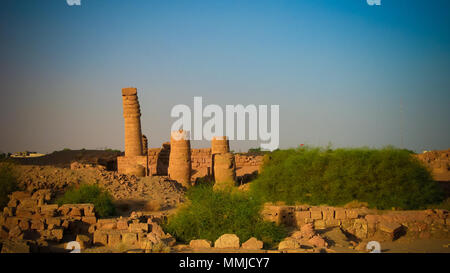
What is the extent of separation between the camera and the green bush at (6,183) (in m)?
16.1

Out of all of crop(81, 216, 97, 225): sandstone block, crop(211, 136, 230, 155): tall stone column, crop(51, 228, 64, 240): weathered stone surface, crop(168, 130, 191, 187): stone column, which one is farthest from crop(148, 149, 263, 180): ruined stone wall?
crop(51, 228, 64, 240): weathered stone surface

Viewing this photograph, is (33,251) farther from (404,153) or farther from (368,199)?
(404,153)

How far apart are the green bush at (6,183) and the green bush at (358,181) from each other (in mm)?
9023

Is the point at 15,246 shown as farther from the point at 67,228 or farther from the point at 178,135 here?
the point at 178,135

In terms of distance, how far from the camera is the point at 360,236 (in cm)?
1332

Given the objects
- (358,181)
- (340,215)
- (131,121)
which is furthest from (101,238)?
(131,121)

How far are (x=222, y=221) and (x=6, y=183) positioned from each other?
31.0ft

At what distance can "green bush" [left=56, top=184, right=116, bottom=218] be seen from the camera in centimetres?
1536

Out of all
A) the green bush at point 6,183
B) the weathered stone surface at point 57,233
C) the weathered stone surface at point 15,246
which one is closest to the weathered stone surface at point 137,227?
the weathered stone surface at point 57,233

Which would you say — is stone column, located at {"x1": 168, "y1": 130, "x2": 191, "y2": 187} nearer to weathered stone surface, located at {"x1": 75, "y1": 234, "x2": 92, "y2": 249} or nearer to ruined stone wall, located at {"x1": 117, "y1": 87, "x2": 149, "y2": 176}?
ruined stone wall, located at {"x1": 117, "y1": 87, "x2": 149, "y2": 176}

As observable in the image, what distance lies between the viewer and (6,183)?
1659cm

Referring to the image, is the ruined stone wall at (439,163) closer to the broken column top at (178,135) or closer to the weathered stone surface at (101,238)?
the broken column top at (178,135)
